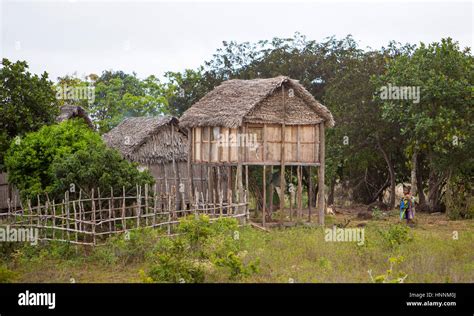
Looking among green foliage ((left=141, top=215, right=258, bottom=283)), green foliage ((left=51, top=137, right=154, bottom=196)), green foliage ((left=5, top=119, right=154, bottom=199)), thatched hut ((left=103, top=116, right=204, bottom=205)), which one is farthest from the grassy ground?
thatched hut ((left=103, top=116, right=204, bottom=205))

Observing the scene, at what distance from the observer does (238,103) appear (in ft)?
74.2

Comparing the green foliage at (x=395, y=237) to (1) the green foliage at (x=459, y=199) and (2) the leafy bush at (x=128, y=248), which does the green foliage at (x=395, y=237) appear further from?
(1) the green foliage at (x=459, y=199)

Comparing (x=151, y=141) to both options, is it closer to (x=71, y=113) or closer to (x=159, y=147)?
(x=159, y=147)

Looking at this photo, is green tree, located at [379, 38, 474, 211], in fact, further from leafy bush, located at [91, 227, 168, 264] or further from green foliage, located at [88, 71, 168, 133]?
green foliage, located at [88, 71, 168, 133]

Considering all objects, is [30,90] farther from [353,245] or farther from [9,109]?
[353,245]

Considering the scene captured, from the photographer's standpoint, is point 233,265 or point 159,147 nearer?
point 233,265

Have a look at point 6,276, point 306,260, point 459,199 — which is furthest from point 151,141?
point 6,276

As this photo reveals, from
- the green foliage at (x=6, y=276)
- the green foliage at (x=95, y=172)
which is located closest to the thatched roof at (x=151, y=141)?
the green foliage at (x=95, y=172)

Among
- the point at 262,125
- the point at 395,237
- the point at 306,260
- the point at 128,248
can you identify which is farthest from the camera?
the point at 262,125

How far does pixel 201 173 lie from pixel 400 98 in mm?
8359

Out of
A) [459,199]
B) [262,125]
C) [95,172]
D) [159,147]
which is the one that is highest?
[262,125]

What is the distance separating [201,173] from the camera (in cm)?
2764

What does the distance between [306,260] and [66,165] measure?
25.3 ft
